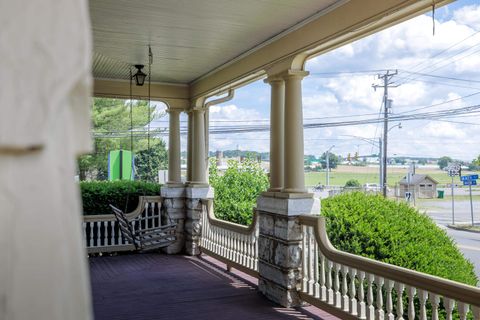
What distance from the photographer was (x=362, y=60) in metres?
33.3

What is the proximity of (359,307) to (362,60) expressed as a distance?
3178 centimetres

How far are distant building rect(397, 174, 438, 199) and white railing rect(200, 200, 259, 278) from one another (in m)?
7.17

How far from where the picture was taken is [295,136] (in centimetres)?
483

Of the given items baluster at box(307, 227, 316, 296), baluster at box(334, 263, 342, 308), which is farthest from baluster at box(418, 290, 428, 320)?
baluster at box(307, 227, 316, 296)

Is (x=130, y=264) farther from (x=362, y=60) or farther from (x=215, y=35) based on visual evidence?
(x=362, y=60)

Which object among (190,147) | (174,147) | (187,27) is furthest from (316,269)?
(174,147)

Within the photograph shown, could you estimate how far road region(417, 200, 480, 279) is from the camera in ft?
33.0

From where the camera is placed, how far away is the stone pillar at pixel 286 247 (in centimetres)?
471

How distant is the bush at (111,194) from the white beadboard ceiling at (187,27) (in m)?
2.57

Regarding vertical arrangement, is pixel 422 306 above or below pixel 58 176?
below

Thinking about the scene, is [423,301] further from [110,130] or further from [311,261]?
[110,130]

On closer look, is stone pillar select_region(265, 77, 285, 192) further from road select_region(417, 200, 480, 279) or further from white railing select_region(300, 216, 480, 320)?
road select_region(417, 200, 480, 279)

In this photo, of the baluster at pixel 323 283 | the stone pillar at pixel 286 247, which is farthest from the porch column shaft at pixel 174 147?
the baluster at pixel 323 283

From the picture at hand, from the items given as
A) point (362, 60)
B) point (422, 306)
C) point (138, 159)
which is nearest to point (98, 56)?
point (422, 306)
